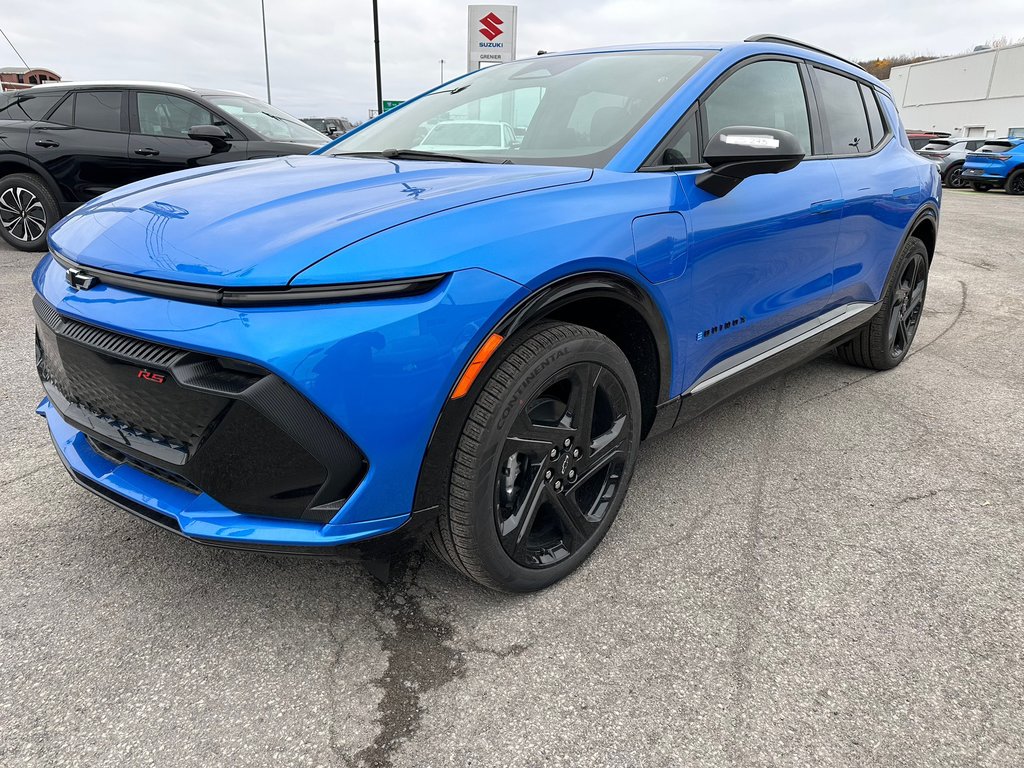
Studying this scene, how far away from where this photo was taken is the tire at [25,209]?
6.40 m

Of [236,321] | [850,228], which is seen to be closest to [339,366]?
[236,321]

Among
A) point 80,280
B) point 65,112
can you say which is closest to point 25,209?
point 65,112

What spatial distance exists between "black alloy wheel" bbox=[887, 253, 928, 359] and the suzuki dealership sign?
9.11 meters

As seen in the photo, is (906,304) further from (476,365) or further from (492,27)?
(492,27)

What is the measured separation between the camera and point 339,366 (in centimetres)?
143

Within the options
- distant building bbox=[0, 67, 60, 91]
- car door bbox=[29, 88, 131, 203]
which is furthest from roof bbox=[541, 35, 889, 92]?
distant building bbox=[0, 67, 60, 91]

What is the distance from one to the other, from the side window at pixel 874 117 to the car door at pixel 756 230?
0.75m

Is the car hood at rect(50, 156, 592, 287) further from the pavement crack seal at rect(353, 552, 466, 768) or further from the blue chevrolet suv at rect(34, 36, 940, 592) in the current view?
the pavement crack seal at rect(353, 552, 466, 768)

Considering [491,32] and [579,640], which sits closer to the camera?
[579,640]

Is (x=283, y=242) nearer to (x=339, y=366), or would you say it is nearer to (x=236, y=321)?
(x=236, y=321)

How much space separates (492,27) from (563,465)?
11502 mm

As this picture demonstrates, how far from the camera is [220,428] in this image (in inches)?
59.0

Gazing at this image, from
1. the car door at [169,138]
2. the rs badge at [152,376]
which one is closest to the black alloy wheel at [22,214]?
the car door at [169,138]

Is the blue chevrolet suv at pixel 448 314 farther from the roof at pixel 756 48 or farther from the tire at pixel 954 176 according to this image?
the tire at pixel 954 176
